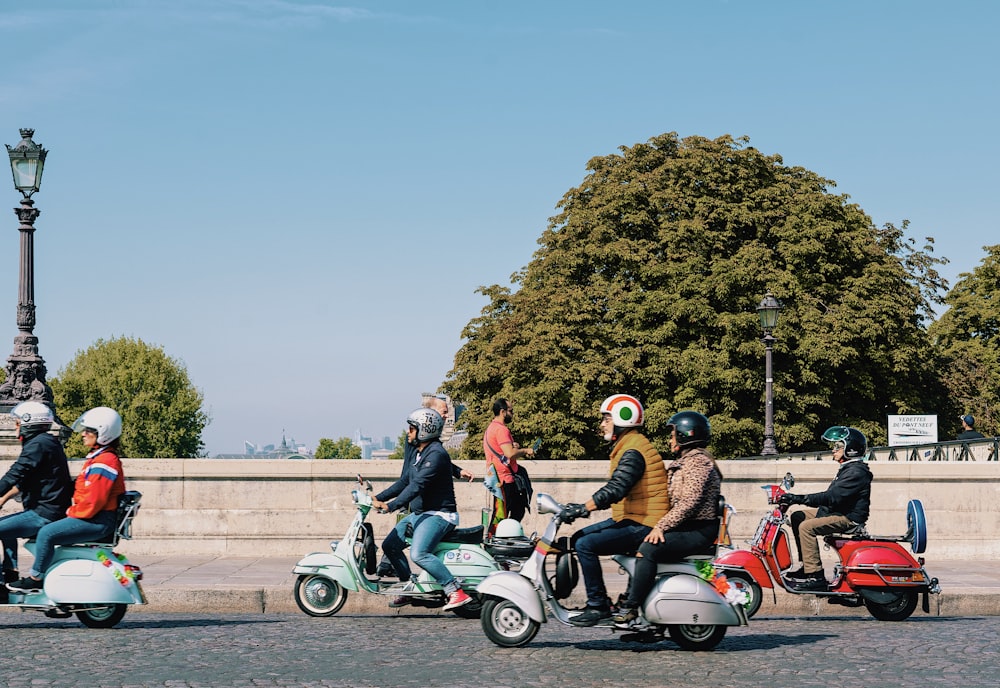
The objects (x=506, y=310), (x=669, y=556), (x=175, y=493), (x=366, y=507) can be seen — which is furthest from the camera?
(x=506, y=310)

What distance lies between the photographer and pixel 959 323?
5538cm

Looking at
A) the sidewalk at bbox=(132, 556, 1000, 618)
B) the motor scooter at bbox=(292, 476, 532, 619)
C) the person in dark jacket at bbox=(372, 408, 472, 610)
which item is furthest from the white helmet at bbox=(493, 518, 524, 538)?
the sidewalk at bbox=(132, 556, 1000, 618)

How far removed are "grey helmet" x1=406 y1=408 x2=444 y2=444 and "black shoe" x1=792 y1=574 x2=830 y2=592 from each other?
10.1 ft

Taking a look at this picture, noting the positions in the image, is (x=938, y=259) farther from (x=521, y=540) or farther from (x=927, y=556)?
(x=521, y=540)

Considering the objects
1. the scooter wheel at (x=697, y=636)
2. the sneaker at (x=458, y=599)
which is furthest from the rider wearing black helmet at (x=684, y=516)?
the sneaker at (x=458, y=599)

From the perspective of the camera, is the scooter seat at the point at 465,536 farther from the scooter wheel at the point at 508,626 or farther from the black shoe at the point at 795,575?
the black shoe at the point at 795,575

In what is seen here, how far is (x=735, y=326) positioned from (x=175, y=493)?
24894mm

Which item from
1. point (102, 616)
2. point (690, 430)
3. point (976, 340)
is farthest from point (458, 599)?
point (976, 340)

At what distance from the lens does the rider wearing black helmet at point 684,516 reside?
8.28m

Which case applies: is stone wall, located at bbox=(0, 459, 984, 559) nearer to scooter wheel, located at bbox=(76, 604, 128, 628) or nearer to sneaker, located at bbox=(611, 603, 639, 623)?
scooter wheel, located at bbox=(76, 604, 128, 628)

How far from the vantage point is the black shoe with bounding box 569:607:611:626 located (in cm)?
833

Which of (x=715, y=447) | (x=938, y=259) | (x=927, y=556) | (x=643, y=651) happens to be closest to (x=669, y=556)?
(x=643, y=651)

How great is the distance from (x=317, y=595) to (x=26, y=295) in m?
10.7

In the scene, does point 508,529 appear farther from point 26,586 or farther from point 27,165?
point 27,165
